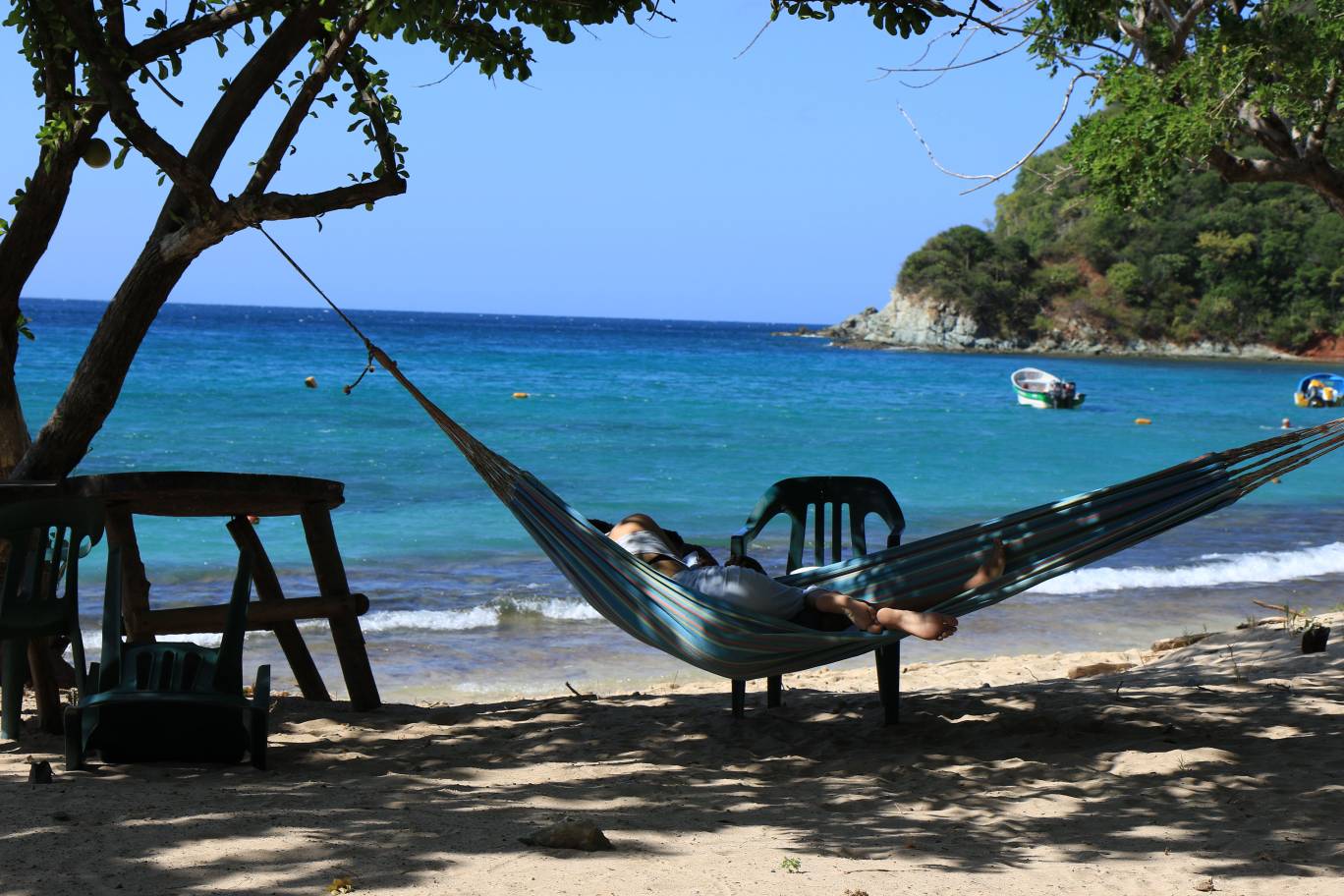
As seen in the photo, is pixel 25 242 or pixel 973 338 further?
pixel 973 338

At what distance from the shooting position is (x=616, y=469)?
44.9 ft

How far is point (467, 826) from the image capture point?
233 cm

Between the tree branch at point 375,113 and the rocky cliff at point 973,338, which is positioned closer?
the tree branch at point 375,113

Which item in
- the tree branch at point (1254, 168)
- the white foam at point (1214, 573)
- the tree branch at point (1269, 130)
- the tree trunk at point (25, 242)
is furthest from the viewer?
the white foam at point (1214, 573)

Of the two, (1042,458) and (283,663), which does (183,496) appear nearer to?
(283,663)

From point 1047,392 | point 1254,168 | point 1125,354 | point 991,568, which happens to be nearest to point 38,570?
point 991,568

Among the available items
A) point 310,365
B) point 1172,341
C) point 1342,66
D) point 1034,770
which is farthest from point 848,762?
point 1172,341

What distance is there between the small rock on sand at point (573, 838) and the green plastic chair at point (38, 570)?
118 centimetres

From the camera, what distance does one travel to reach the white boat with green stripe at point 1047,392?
23.8 metres

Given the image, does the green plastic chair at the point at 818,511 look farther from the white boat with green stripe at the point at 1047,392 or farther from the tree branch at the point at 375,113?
the white boat with green stripe at the point at 1047,392

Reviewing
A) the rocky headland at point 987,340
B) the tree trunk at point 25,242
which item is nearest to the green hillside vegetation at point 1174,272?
the rocky headland at point 987,340

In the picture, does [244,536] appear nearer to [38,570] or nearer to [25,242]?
[38,570]

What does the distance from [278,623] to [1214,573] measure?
574 centimetres

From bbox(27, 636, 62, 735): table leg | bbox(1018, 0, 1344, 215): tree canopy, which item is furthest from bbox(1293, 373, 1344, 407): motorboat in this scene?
bbox(27, 636, 62, 735): table leg
